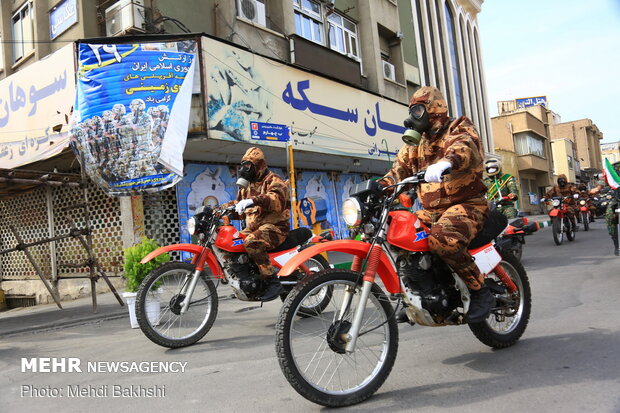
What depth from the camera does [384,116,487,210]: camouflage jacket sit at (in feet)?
10.2

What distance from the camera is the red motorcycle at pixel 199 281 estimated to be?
170 inches

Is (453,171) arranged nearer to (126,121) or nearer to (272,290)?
(272,290)

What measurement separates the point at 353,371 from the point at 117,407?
4.99 feet

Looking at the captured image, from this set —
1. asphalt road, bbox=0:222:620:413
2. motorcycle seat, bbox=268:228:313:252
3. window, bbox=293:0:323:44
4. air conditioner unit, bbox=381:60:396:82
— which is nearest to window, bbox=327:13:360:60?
window, bbox=293:0:323:44

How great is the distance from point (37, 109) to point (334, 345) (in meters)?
10.1

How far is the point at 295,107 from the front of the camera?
12219 mm

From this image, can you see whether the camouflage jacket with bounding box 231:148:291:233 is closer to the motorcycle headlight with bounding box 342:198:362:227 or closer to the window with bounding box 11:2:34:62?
the motorcycle headlight with bounding box 342:198:362:227

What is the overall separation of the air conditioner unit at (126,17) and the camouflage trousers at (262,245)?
23.6 feet

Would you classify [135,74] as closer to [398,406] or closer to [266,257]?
[266,257]

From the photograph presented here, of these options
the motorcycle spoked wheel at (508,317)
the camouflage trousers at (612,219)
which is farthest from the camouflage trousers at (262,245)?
the camouflage trousers at (612,219)

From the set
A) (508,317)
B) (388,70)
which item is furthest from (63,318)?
(388,70)

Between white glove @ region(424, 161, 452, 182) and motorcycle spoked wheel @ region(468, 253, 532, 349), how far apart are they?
122 centimetres

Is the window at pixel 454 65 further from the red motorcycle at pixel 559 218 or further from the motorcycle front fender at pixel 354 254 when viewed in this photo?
the motorcycle front fender at pixel 354 254

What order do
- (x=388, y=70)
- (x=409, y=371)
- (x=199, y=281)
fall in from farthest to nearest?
1. (x=388, y=70)
2. (x=199, y=281)
3. (x=409, y=371)
